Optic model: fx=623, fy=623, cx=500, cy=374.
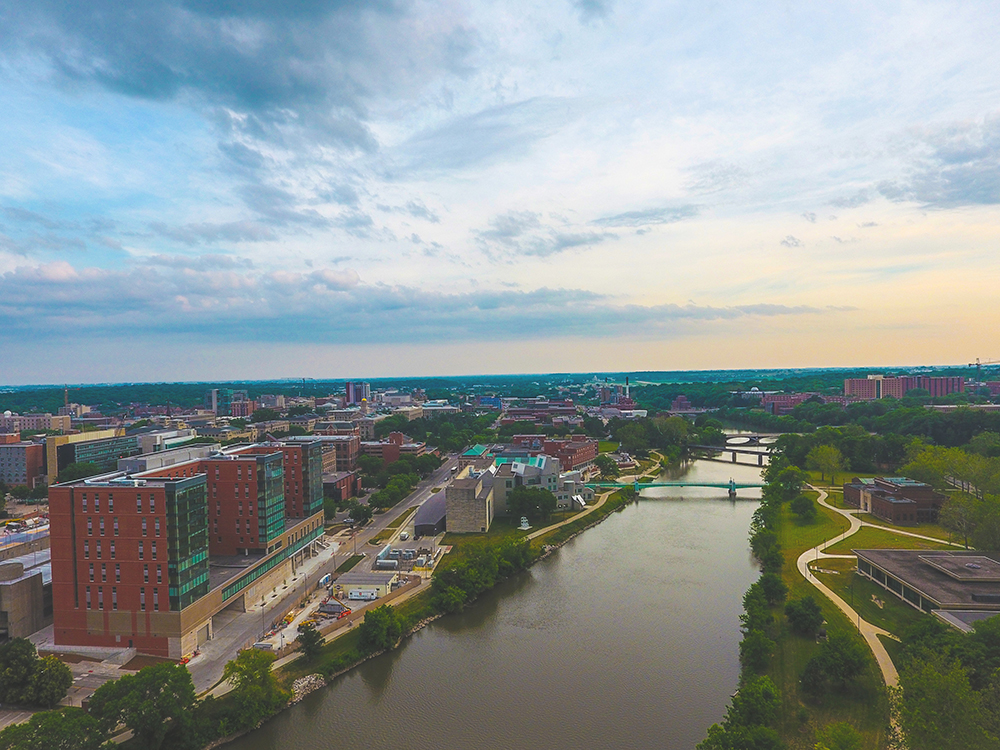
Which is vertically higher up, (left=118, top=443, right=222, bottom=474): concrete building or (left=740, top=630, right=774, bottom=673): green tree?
(left=118, top=443, right=222, bottom=474): concrete building

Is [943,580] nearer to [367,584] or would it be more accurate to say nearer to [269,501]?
[367,584]

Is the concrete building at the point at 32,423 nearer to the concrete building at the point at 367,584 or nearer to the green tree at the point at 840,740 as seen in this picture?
the concrete building at the point at 367,584

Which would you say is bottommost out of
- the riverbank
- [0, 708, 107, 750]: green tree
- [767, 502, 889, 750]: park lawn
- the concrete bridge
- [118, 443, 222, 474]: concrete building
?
the riverbank

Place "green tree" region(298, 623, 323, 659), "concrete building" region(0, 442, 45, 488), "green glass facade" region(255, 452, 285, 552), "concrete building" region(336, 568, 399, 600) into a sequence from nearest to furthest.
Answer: "green tree" region(298, 623, 323, 659)
"concrete building" region(336, 568, 399, 600)
"green glass facade" region(255, 452, 285, 552)
"concrete building" region(0, 442, 45, 488)

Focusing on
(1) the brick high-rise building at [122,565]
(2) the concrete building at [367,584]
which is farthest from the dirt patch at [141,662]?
(2) the concrete building at [367,584]

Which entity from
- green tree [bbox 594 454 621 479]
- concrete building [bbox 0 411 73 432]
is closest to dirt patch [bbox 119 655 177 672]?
green tree [bbox 594 454 621 479]

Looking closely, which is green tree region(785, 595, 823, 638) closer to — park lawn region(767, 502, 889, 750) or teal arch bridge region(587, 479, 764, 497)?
park lawn region(767, 502, 889, 750)
